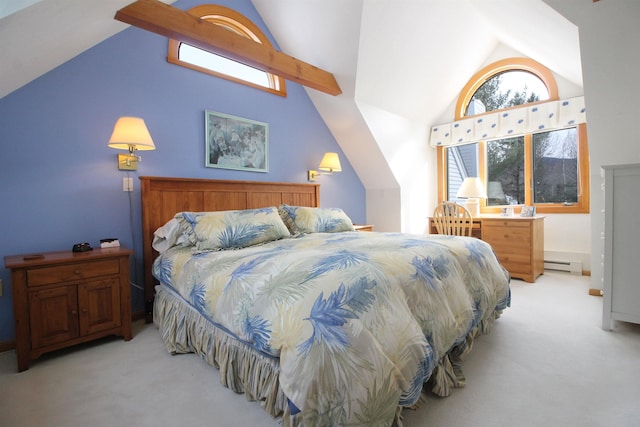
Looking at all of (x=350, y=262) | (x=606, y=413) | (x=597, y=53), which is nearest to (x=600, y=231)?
(x=597, y=53)

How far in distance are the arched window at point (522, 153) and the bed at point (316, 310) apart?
2366 mm

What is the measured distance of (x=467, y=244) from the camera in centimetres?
204

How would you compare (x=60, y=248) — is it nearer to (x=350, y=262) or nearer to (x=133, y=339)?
(x=133, y=339)

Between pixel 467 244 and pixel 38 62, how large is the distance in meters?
2.93

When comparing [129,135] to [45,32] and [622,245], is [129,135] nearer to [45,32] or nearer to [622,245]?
[45,32]

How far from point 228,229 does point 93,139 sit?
1.22 meters

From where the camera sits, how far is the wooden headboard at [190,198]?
2.41 m

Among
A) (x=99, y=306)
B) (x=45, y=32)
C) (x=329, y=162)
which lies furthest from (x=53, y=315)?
(x=329, y=162)

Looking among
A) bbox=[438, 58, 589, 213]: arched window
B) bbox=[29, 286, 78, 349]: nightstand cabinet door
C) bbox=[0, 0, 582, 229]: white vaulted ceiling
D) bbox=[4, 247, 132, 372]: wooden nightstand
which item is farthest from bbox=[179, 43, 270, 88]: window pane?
bbox=[438, 58, 589, 213]: arched window

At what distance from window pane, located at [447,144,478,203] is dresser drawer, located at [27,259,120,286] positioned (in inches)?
172

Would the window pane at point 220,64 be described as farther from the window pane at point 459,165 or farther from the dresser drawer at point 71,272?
the window pane at point 459,165

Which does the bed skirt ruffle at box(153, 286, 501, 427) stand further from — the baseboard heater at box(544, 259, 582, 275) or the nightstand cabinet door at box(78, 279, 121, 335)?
the baseboard heater at box(544, 259, 582, 275)

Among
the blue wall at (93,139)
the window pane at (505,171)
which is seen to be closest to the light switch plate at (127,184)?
the blue wall at (93,139)

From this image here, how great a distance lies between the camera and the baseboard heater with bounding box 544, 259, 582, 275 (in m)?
3.60
